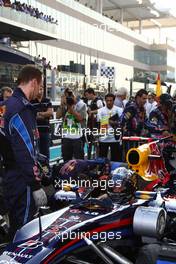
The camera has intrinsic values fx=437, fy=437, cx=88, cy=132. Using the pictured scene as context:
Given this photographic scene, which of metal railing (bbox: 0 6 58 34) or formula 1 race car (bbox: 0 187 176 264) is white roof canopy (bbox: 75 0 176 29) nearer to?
metal railing (bbox: 0 6 58 34)

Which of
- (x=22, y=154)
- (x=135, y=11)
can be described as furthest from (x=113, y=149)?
(x=135, y=11)

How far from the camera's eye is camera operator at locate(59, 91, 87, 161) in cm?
726

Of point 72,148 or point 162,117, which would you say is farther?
point 72,148

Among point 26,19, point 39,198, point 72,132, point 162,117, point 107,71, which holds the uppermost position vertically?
point 26,19

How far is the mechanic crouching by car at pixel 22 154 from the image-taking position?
3.32 meters

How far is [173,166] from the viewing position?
479cm

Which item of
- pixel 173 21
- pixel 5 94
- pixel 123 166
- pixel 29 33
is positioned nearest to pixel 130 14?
pixel 173 21

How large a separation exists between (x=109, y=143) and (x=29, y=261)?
4.63m

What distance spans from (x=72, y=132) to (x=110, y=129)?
640 mm

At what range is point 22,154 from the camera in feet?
10.9

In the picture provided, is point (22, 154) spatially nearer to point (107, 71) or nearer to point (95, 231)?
point (95, 231)

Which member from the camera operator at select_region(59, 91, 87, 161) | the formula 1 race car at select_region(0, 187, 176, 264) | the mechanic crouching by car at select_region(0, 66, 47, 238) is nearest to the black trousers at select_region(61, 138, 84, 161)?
the camera operator at select_region(59, 91, 87, 161)

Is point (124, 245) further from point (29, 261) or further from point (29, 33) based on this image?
point (29, 33)

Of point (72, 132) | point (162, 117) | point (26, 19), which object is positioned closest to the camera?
point (162, 117)
